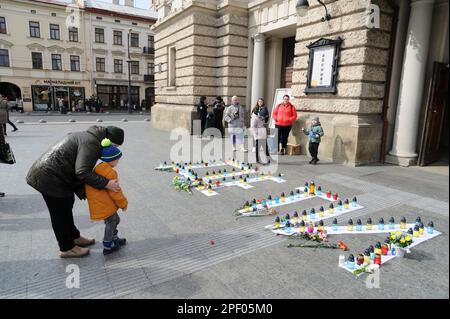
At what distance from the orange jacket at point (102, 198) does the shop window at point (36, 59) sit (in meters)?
43.3

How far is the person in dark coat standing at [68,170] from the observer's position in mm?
3355

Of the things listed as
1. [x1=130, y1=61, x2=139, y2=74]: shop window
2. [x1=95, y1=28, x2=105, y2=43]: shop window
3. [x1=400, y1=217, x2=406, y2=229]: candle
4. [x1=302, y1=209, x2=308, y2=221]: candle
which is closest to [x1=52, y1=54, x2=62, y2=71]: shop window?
[x1=95, y1=28, x2=105, y2=43]: shop window

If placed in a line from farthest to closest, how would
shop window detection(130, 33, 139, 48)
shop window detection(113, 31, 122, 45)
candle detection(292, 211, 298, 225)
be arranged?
shop window detection(130, 33, 139, 48) < shop window detection(113, 31, 122, 45) < candle detection(292, 211, 298, 225)

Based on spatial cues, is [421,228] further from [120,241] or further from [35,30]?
[35,30]

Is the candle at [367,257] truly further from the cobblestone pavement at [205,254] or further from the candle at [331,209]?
the candle at [331,209]

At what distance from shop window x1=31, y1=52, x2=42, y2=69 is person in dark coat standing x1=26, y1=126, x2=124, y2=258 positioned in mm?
43111

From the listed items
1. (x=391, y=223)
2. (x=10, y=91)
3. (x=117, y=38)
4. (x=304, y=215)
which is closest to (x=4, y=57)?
(x=10, y=91)

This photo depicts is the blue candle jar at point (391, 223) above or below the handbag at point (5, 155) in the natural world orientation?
below

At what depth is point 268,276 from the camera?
3.37 m

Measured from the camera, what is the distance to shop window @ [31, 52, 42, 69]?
3912cm

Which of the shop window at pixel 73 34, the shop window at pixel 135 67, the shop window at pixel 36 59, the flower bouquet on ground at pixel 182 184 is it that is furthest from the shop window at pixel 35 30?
the flower bouquet on ground at pixel 182 184

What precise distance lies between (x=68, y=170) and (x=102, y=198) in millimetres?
463

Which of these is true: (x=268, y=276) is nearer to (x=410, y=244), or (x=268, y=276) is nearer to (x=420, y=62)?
(x=410, y=244)

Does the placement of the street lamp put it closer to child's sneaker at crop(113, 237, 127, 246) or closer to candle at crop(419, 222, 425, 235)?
candle at crop(419, 222, 425, 235)
